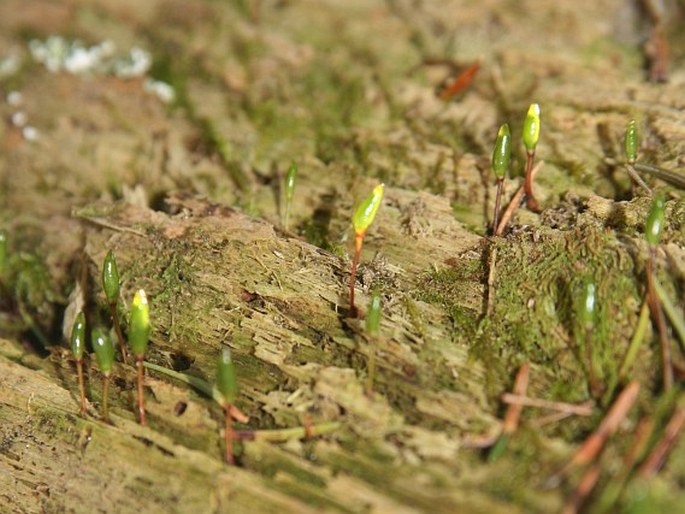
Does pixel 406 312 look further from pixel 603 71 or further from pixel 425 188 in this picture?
pixel 603 71

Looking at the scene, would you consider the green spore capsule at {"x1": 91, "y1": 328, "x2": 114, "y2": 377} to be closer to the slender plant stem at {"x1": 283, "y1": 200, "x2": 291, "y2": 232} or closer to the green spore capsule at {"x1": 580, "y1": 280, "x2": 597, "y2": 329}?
the slender plant stem at {"x1": 283, "y1": 200, "x2": 291, "y2": 232}

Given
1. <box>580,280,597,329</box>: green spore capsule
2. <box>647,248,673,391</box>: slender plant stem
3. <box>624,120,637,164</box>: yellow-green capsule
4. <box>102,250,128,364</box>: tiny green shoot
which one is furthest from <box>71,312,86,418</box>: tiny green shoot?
<box>624,120,637,164</box>: yellow-green capsule

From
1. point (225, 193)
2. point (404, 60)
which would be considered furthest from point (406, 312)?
point (404, 60)

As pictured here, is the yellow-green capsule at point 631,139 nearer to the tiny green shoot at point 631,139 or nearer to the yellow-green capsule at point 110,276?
the tiny green shoot at point 631,139

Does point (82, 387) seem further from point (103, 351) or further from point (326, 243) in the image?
point (326, 243)

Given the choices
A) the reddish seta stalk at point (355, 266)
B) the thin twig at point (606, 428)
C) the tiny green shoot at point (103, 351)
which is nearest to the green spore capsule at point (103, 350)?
the tiny green shoot at point (103, 351)

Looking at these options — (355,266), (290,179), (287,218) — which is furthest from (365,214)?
(287,218)
